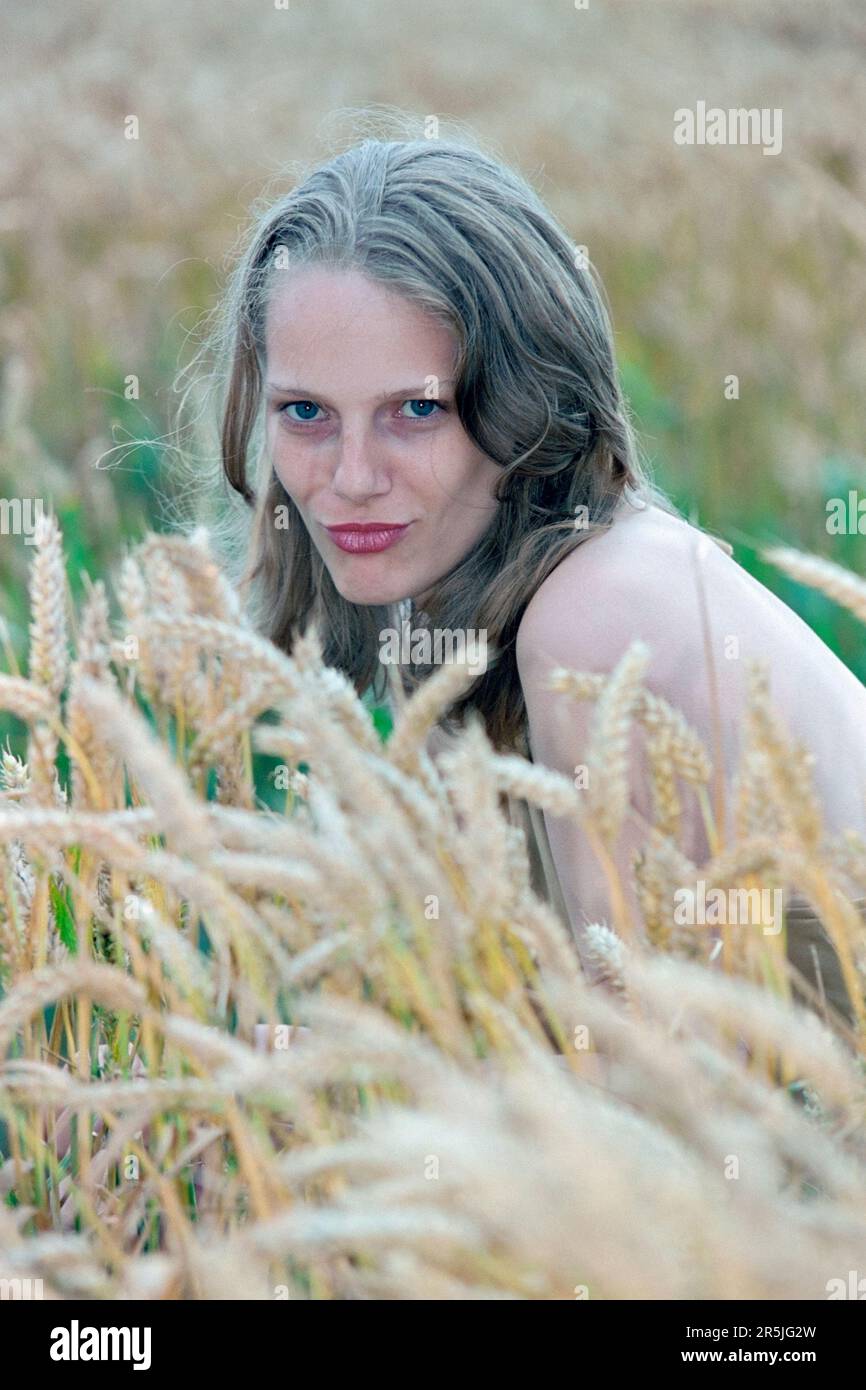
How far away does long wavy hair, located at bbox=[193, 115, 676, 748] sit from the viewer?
152 centimetres

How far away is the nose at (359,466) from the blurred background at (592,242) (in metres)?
0.74

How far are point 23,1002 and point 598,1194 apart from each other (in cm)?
37

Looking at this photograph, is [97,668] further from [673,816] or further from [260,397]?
[260,397]

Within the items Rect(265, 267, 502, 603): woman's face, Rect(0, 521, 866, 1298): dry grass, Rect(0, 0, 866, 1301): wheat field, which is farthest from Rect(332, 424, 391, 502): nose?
Rect(0, 521, 866, 1298): dry grass

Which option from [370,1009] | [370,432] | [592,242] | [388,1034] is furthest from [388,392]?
[592,242]

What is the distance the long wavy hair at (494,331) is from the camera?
→ 152 cm

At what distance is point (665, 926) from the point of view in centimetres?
86

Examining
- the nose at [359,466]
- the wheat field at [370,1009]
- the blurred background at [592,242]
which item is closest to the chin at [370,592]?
the nose at [359,466]

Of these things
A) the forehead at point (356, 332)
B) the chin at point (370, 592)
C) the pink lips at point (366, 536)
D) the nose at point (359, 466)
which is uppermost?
the forehead at point (356, 332)

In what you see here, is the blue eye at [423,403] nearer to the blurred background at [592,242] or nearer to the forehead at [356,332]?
the forehead at [356,332]

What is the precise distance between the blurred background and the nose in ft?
2.42

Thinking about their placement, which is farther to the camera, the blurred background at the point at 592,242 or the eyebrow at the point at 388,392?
the blurred background at the point at 592,242
